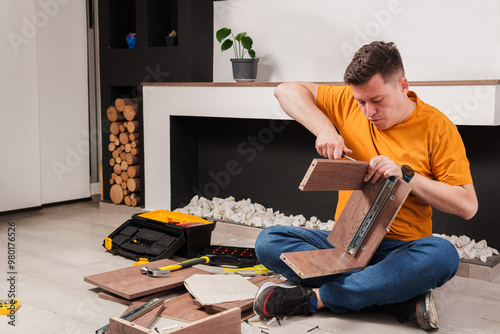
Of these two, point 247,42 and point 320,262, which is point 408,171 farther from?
point 247,42

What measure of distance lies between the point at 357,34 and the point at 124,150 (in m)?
1.95

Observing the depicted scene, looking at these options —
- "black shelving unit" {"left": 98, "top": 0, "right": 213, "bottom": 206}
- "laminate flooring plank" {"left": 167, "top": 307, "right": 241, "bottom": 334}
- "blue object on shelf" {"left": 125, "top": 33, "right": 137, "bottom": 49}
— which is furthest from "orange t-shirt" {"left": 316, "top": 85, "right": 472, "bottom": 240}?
"blue object on shelf" {"left": 125, "top": 33, "right": 137, "bottom": 49}

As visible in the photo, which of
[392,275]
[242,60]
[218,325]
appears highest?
[242,60]

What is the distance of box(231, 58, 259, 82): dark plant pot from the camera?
3.66 metres

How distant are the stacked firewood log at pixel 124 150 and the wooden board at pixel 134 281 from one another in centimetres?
164

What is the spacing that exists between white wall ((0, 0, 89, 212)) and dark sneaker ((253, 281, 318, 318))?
2536 millimetres

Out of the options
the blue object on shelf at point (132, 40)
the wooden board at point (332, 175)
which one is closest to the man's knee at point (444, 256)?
the wooden board at point (332, 175)

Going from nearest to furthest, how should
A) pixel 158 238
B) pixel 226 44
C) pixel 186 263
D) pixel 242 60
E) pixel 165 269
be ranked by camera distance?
pixel 165 269
pixel 186 263
pixel 158 238
pixel 242 60
pixel 226 44

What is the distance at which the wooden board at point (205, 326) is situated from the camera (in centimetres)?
173

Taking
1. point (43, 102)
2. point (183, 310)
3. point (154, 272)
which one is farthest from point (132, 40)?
point (183, 310)

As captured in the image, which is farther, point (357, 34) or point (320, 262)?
point (357, 34)

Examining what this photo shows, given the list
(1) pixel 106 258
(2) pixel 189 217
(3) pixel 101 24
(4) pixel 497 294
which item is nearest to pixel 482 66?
(4) pixel 497 294

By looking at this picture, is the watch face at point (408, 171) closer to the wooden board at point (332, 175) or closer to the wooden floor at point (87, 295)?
the wooden board at point (332, 175)

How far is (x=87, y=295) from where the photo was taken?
2.44m
